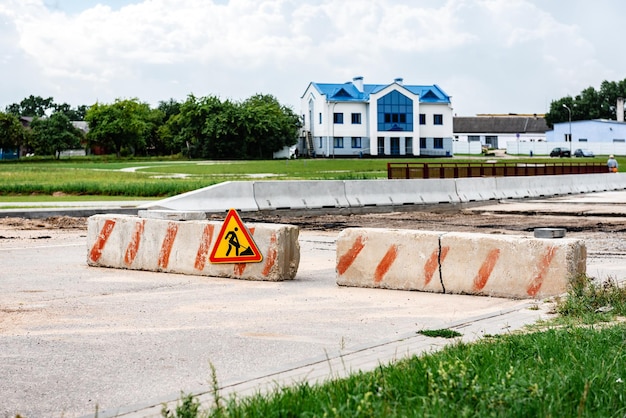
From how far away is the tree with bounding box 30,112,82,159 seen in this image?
128000 millimetres

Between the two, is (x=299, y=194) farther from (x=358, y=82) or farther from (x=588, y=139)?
(x=588, y=139)

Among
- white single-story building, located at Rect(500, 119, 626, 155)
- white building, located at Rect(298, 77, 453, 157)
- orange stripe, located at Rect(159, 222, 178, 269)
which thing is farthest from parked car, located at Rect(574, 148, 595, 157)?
orange stripe, located at Rect(159, 222, 178, 269)

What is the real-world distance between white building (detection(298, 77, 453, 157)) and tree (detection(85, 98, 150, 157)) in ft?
97.5

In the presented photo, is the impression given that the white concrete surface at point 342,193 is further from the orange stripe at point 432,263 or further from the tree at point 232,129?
the tree at point 232,129

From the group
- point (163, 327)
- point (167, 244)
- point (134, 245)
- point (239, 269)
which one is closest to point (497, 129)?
point (134, 245)

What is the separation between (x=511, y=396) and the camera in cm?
531

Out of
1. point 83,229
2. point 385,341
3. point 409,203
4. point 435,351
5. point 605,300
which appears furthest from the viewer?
point 409,203

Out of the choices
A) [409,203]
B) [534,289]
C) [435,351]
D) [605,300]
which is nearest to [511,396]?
[435,351]

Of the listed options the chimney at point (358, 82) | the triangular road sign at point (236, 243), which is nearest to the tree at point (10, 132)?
the chimney at point (358, 82)

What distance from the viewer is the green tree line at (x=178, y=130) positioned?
4441 inches

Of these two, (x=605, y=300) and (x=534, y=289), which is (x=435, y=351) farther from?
(x=534, y=289)

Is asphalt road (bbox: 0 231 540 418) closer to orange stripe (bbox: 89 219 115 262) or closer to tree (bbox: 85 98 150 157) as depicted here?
orange stripe (bbox: 89 219 115 262)

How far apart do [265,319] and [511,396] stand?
4910mm

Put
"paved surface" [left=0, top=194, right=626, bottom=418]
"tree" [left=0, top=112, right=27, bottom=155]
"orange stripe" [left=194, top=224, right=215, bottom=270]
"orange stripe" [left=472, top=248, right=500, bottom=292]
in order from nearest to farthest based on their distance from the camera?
"paved surface" [left=0, top=194, right=626, bottom=418], "orange stripe" [left=472, top=248, right=500, bottom=292], "orange stripe" [left=194, top=224, right=215, bottom=270], "tree" [left=0, top=112, right=27, bottom=155]
